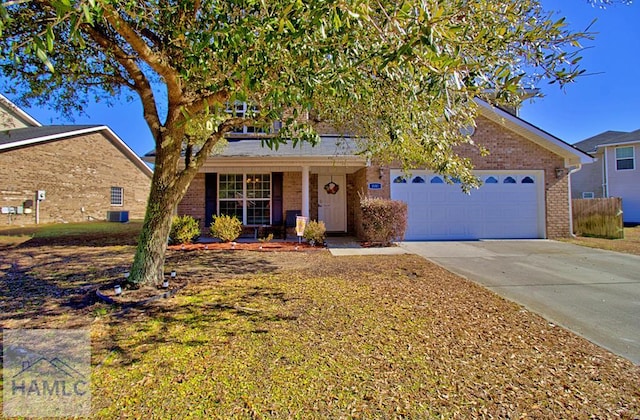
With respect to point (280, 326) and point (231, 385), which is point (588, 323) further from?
point (231, 385)

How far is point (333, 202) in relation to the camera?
1345 cm

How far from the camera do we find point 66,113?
740 centimetres

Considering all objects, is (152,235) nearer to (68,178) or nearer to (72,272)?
(72,272)

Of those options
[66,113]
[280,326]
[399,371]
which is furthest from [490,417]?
[66,113]

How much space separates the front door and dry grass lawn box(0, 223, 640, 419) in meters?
7.59

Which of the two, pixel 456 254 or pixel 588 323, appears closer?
pixel 588 323

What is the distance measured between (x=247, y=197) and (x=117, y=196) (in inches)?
565

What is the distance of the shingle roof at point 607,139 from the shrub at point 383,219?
18115mm

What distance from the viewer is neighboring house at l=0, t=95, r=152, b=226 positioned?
51.6 feet

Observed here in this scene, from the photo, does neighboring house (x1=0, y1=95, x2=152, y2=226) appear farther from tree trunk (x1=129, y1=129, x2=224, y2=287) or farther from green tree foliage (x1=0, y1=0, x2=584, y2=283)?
tree trunk (x1=129, y1=129, x2=224, y2=287)

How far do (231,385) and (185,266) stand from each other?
4.98m

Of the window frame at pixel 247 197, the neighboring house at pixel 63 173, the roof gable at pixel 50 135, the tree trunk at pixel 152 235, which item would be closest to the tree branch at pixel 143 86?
the tree trunk at pixel 152 235

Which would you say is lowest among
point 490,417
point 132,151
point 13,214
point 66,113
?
point 490,417

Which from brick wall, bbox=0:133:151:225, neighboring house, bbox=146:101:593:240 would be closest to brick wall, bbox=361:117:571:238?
neighboring house, bbox=146:101:593:240
